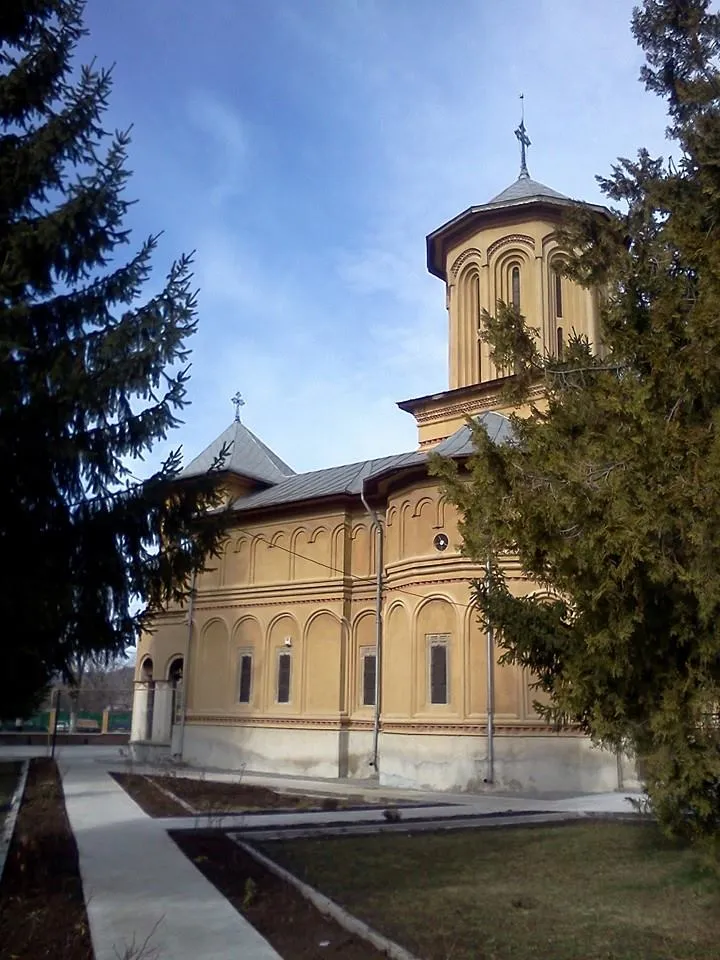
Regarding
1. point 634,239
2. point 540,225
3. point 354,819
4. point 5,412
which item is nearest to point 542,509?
point 634,239

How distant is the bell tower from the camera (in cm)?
2370

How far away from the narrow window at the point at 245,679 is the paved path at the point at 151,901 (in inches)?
Result: 505

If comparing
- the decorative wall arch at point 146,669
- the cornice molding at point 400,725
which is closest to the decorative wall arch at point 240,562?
the cornice molding at point 400,725

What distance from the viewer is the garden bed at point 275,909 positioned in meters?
6.30

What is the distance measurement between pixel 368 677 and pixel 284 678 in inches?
112

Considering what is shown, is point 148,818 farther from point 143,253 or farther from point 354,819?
point 143,253

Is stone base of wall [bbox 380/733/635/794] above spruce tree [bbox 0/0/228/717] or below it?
below

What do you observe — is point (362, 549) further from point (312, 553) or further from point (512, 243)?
point (512, 243)

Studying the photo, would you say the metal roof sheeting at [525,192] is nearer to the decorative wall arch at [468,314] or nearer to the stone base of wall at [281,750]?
the decorative wall arch at [468,314]

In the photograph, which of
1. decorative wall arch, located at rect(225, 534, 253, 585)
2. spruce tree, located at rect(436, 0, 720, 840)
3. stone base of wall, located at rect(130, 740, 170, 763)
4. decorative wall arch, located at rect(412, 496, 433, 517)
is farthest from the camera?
stone base of wall, located at rect(130, 740, 170, 763)

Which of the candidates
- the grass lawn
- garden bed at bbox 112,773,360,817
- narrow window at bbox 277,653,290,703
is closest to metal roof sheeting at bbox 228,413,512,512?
narrow window at bbox 277,653,290,703

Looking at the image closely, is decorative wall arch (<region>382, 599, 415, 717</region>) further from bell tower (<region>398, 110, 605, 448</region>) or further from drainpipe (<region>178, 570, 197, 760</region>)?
drainpipe (<region>178, 570, 197, 760</region>)

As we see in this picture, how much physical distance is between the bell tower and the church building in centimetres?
5

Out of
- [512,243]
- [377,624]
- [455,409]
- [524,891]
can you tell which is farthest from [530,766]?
[512,243]
